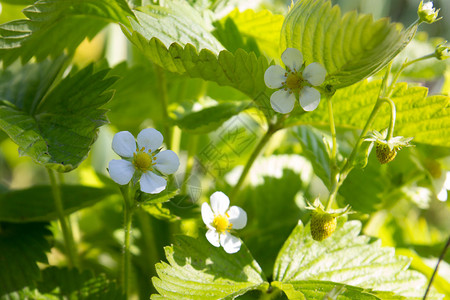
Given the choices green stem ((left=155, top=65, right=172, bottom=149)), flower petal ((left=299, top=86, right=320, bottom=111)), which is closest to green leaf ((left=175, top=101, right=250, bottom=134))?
green stem ((left=155, top=65, right=172, bottom=149))

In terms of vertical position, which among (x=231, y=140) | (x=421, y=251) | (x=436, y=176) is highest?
(x=436, y=176)

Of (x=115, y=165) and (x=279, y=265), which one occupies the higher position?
(x=115, y=165)

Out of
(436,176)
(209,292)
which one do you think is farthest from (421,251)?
(209,292)

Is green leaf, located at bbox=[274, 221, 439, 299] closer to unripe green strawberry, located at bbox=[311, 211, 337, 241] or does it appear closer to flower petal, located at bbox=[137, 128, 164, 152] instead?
unripe green strawberry, located at bbox=[311, 211, 337, 241]

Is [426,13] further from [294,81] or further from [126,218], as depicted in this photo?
[126,218]

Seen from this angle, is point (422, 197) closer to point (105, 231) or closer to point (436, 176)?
point (436, 176)

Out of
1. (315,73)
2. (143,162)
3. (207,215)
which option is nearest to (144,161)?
(143,162)

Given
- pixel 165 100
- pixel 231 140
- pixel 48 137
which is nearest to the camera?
pixel 48 137
